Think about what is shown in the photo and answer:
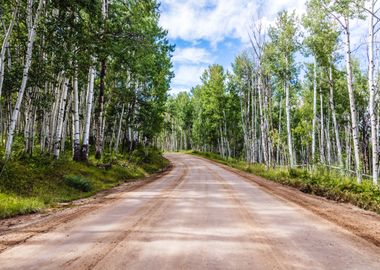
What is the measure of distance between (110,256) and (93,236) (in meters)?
1.29

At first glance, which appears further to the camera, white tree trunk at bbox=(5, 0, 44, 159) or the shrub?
the shrub

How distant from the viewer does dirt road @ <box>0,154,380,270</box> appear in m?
4.36

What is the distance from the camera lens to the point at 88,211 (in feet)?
27.7

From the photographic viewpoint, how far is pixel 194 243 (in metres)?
5.25

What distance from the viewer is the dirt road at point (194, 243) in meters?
4.36

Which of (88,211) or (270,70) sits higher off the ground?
(270,70)

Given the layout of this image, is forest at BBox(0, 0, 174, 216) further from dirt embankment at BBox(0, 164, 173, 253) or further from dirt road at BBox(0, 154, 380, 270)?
dirt road at BBox(0, 154, 380, 270)

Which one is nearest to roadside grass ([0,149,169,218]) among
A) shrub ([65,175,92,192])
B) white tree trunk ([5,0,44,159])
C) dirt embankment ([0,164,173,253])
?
shrub ([65,175,92,192])

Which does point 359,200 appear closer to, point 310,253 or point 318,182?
point 318,182

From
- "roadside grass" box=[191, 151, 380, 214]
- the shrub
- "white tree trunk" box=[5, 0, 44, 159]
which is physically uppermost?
"white tree trunk" box=[5, 0, 44, 159]

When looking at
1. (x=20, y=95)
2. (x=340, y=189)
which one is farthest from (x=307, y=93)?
(x=20, y=95)

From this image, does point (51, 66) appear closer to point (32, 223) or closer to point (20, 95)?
point (20, 95)

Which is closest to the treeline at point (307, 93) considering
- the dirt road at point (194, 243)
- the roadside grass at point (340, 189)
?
the roadside grass at point (340, 189)

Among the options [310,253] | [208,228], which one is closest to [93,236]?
[208,228]
